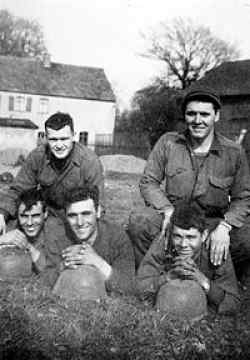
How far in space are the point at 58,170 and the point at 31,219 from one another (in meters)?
0.91

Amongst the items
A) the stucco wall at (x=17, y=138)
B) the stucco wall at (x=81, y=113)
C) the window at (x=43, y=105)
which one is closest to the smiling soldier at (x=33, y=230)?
the stucco wall at (x=17, y=138)

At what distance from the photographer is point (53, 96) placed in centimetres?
5275

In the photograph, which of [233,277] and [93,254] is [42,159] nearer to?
[93,254]

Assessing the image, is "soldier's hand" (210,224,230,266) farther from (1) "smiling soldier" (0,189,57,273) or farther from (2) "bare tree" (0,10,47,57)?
(2) "bare tree" (0,10,47,57)

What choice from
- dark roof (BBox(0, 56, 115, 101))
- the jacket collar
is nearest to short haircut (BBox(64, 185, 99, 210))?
the jacket collar

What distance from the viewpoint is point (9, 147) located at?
125 feet

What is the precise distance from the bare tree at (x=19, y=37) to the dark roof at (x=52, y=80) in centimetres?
569

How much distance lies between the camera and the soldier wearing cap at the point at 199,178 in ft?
19.8

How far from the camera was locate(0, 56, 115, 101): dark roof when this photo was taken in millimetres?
52344

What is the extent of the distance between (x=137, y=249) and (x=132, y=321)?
5.07ft

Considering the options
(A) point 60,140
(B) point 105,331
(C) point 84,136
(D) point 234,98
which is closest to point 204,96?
(A) point 60,140

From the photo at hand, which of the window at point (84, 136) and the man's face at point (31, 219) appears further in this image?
the window at point (84, 136)

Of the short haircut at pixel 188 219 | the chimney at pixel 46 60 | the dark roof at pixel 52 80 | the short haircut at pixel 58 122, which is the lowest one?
the short haircut at pixel 188 219

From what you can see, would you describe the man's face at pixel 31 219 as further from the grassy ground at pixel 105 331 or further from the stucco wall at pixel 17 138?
the stucco wall at pixel 17 138
